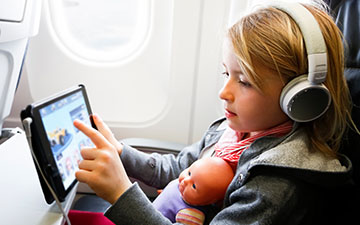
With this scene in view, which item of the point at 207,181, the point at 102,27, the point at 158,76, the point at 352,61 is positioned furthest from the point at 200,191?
the point at 102,27

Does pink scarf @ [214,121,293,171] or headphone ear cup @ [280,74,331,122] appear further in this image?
pink scarf @ [214,121,293,171]

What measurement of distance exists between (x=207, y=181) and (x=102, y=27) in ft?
3.43

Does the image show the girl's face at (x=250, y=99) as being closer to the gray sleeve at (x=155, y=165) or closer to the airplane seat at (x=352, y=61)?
the airplane seat at (x=352, y=61)

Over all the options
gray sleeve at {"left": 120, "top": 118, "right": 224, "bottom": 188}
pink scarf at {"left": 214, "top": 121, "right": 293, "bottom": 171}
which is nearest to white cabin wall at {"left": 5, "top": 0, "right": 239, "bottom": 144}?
gray sleeve at {"left": 120, "top": 118, "right": 224, "bottom": 188}

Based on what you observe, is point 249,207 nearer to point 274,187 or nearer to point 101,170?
point 274,187

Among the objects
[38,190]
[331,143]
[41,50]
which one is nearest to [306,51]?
[331,143]

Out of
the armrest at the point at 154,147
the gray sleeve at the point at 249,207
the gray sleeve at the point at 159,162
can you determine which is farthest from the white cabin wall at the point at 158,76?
the gray sleeve at the point at 249,207

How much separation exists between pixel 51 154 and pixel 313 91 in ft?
1.93

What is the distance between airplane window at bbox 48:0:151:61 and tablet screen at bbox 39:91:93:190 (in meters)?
0.63

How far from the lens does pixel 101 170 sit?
0.65 meters

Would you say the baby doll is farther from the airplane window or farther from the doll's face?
the airplane window

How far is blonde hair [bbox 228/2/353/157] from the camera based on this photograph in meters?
0.64

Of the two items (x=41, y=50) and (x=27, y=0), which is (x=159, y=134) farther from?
(x=27, y=0)

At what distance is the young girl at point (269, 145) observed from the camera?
2.00 feet
